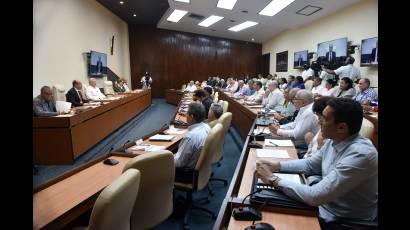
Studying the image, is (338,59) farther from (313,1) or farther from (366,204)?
(366,204)

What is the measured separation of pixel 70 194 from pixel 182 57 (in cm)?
1325

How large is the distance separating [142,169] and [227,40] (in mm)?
14404

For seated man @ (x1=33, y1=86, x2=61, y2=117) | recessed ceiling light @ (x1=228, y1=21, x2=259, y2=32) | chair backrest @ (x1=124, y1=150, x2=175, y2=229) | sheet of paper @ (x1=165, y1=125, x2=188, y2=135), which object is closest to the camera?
chair backrest @ (x1=124, y1=150, x2=175, y2=229)

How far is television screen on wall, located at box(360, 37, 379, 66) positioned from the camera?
6.04 meters

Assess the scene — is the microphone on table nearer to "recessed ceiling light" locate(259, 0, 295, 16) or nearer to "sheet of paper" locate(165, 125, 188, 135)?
"sheet of paper" locate(165, 125, 188, 135)

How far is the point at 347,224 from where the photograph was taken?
1432mm

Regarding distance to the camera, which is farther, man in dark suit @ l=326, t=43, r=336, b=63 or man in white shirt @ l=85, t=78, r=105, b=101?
man in dark suit @ l=326, t=43, r=336, b=63

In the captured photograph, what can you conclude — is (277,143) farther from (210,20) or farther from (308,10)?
(210,20)

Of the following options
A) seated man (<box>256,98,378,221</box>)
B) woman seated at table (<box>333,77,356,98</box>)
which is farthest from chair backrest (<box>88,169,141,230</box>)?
woman seated at table (<box>333,77,356,98</box>)

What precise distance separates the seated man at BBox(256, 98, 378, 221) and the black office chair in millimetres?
23

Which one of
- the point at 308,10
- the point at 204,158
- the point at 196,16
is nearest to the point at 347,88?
the point at 308,10

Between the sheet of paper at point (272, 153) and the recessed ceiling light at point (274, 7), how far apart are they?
5.93 m

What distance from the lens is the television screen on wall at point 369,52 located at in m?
6.04
